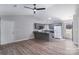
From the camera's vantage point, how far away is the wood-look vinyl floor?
1821mm

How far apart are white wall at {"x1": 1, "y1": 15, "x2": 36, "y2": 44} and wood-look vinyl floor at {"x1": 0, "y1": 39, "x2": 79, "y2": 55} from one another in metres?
→ 0.11

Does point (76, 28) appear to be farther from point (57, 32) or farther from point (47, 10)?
point (47, 10)

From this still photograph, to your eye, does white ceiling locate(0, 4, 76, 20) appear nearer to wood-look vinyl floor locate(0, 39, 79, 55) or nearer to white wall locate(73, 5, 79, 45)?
white wall locate(73, 5, 79, 45)

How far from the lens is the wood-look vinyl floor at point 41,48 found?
5.98 ft

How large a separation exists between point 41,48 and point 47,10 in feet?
2.22

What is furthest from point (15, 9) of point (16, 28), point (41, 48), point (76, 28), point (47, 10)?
point (76, 28)

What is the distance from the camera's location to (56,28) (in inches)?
73.3

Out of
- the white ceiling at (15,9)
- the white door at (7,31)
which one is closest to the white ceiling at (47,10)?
the white ceiling at (15,9)

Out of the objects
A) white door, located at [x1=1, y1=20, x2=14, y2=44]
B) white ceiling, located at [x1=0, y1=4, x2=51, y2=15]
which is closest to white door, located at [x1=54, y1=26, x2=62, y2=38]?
white ceiling, located at [x1=0, y1=4, x2=51, y2=15]

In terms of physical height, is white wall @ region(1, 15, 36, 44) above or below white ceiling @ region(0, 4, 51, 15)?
below

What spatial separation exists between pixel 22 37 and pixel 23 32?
0.29ft
